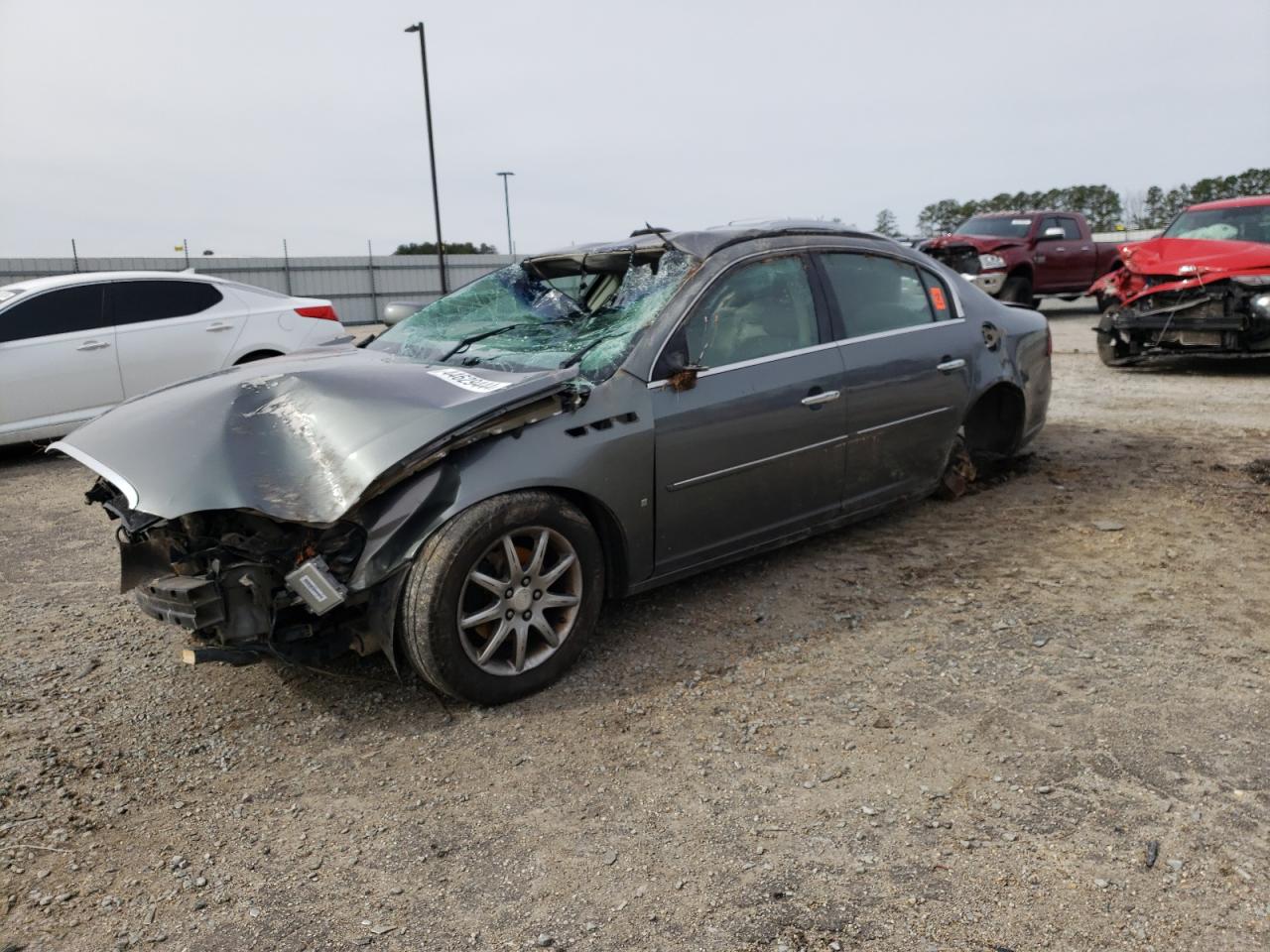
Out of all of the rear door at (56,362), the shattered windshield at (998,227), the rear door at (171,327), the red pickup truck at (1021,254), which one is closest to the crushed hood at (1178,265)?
the red pickup truck at (1021,254)

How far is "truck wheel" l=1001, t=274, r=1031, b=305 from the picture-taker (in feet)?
50.0

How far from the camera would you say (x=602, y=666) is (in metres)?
3.68

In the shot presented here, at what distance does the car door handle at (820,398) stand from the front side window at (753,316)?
0.23 m

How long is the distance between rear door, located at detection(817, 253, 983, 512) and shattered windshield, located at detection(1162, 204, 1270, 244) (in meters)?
6.42

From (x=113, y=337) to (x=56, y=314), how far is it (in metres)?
0.44

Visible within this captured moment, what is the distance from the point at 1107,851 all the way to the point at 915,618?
1546mm

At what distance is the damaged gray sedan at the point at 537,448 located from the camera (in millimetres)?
3135

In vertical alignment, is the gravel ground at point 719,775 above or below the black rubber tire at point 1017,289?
below

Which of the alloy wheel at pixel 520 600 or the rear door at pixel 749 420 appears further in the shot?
the rear door at pixel 749 420

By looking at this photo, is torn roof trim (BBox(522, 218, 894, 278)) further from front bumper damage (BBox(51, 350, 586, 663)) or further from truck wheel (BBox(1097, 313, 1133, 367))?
truck wheel (BBox(1097, 313, 1133, 367))

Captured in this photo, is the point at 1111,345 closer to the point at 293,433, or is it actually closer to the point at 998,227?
the point at 998,227

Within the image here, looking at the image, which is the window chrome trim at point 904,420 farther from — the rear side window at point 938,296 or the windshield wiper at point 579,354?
the windshield wiper at point 579,354

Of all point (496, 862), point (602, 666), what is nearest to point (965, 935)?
point (496, 862)

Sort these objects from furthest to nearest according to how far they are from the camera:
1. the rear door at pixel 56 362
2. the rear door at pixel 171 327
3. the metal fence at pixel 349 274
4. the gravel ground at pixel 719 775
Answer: the metal fence at pixel 349 274 < the rear door at pixel 171 327 < the rear door at pixel 56 362 < the gravel ground at pixel 719 775
